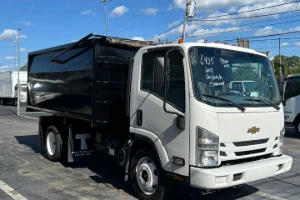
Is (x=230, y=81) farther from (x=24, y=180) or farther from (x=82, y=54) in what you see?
(x=24, y=180)

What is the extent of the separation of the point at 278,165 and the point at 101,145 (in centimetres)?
344

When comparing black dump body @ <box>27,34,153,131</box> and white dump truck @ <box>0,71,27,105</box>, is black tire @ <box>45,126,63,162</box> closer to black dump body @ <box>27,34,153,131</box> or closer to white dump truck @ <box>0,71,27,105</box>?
black dump body @ <box>27,34,153,131</box>

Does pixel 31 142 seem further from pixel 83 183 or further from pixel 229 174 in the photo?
pixel 229 174

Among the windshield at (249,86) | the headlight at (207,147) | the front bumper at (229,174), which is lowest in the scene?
the front bumper at (229,174)

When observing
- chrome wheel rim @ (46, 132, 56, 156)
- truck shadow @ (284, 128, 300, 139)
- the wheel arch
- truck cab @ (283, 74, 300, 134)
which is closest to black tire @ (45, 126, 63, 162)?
chrome wheel rim @ (46, 132, 56, 156)

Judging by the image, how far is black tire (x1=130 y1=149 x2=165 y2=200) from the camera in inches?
200

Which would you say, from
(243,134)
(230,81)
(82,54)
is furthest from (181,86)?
(82,54)

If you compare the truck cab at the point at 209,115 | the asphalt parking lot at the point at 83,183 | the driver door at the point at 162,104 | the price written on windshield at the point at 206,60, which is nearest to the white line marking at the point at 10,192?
the asphalt parking lot at the point at 83,183

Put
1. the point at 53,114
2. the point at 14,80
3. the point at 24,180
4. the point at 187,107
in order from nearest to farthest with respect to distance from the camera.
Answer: the point at 187,107
the point at 24,180
the point at 53,114
the point at 14,80

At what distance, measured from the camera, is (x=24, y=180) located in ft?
22.3

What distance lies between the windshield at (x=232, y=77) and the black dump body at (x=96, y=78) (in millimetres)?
1811

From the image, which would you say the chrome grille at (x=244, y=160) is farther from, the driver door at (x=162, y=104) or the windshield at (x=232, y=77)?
the windshield at (x=232, y=77)

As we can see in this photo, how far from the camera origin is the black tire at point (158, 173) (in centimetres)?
507

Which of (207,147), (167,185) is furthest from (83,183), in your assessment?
(207,147)
